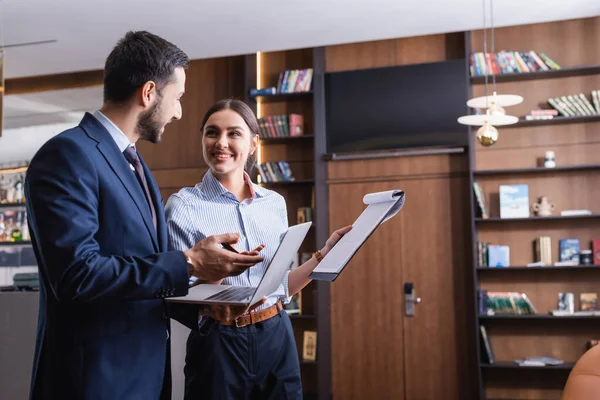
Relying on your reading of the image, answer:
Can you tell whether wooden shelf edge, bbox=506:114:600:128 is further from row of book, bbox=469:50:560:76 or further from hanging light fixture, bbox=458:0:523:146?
hanging light fixture, bbox=458:0:523:146

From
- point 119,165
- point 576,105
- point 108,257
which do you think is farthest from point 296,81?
point 108,257

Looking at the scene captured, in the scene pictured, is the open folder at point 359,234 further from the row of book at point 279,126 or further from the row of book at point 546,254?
the row of book at point 279,126

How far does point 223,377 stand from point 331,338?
170 inches

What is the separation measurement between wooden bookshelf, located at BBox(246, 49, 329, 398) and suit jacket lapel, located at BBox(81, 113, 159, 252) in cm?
466

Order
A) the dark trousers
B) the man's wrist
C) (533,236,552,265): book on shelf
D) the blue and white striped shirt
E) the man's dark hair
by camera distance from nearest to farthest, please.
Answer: the man's wrist → the man's dark hair → the dark trousers → the blue and white striped shirt → (533,236,552,265): book on shelf

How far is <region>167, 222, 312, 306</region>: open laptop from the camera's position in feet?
5.00

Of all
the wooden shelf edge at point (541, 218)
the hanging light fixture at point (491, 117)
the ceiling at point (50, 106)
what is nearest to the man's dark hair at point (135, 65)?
the hanging light fixture at point (491, 117)

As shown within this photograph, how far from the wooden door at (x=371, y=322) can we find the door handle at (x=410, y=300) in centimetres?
6

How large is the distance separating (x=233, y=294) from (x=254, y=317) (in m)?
0.39

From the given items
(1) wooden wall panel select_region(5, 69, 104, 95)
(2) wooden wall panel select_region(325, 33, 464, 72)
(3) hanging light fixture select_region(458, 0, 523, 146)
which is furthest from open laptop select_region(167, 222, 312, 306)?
(1) wooden wall panel select_region(5, 69, 104, 95)

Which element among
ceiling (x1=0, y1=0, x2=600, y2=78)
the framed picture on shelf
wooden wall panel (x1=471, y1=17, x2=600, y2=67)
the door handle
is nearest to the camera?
ceiling (x1=0, y1=0, x2=600, y2=78)

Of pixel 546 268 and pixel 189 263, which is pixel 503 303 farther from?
pixel 189 263

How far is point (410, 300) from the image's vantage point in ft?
19.5

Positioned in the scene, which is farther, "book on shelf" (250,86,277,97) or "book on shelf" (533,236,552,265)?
"book on shelf" (250,86,277,97)
